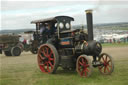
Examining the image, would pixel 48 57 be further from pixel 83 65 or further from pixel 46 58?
pixel 83 65

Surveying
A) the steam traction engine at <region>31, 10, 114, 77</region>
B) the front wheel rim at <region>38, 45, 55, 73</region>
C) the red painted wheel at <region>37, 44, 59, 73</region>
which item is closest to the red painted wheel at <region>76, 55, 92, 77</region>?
the steam traction engine at <region>31, 10, 114, 77</region>

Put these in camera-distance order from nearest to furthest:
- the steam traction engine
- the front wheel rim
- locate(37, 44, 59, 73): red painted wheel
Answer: the steam traction engine < locate(37, 44, 59, 73): red painted wheel < the front wheel rim

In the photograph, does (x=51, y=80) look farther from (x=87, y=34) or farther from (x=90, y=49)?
(x=87, y=34)

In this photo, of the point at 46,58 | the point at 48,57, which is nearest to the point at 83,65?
the point at 48,57

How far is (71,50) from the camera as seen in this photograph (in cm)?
699

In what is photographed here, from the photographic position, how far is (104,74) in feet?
22.1

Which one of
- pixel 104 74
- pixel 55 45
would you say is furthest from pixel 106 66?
pixel 55 45

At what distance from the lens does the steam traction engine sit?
6.45m

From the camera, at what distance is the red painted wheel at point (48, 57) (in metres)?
6.86

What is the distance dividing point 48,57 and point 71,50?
866mm

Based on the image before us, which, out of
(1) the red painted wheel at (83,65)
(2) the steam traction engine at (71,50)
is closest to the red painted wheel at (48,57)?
(2) the steam traction engine at (71,50)

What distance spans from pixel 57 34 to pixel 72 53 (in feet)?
3.11

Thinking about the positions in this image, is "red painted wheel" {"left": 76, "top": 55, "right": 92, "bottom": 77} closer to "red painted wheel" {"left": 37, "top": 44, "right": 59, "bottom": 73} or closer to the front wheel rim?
"red painted wheel" {"left": 37, "top": 44, "right": 59, "bottom": 73}

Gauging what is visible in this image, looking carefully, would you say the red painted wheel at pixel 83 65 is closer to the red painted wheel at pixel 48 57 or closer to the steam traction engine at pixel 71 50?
the steam traction engine at pixel 71 50
